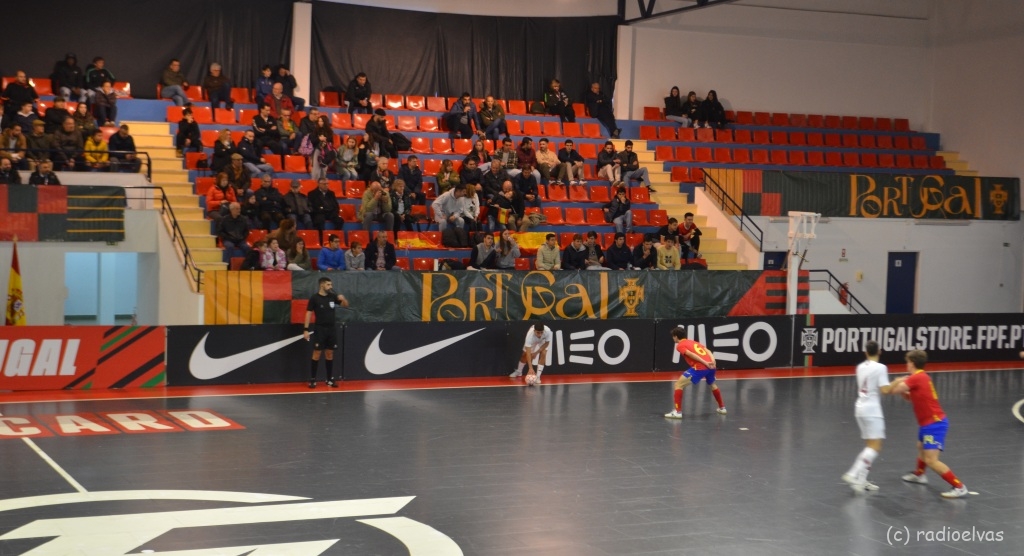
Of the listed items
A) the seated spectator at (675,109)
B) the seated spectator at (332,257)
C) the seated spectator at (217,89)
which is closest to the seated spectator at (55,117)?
the seated spectator at (217,89)

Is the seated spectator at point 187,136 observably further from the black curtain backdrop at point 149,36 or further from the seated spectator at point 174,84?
the black curtain backdrop at point 149,36

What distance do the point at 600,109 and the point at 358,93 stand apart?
7.23 meters

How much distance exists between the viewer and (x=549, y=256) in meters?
23.0

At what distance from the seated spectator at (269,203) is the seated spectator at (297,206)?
0.14m

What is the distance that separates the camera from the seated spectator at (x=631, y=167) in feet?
91.1

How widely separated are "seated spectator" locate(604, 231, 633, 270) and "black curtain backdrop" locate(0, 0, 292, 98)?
35.0ft

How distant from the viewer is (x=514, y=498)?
11.7m

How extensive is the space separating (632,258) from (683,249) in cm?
186

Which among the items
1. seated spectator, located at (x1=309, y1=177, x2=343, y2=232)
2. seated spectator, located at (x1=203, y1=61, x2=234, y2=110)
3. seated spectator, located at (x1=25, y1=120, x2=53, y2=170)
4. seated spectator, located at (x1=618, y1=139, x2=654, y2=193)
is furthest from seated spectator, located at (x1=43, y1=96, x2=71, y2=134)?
seated spectator, located at (x1=618, y1=139, x2=654, y2=193)

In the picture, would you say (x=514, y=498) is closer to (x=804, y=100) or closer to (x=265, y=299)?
(x=265, y=299)

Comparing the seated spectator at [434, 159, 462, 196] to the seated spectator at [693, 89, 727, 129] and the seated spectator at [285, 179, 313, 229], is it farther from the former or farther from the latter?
the seated spectator at [693, 89, 727, 129]

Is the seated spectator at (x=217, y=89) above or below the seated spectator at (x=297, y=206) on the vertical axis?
above

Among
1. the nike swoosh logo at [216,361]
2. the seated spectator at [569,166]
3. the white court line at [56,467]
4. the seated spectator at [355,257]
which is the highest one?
the seated spectator at [569,166]

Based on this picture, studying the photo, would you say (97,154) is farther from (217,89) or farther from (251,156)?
(217,89)
